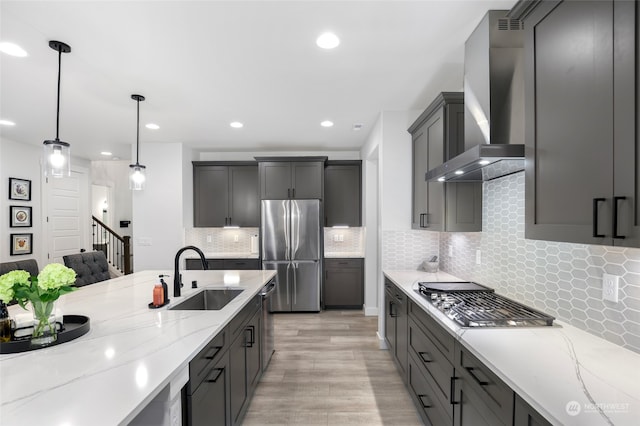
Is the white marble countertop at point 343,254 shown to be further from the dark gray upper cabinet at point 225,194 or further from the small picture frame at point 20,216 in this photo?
the small picture frame at point 20,216

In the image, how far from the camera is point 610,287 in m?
1.40

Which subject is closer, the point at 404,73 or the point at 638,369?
the point at 638,369

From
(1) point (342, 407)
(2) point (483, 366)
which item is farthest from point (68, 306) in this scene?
(2) point (483, 366)

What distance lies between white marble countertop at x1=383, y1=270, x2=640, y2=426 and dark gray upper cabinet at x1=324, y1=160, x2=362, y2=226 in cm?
356

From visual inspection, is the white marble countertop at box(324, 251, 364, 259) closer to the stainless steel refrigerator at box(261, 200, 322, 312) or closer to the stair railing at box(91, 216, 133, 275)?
the stainless steel refrigerator at box(261, 200, 322, 312)

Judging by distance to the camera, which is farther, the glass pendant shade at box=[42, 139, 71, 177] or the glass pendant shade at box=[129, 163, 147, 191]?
the glass pendant shade at box=[129, 163, 147, 191]

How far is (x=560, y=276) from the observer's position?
171 centimetres

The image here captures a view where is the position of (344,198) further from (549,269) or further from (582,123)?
(582,123)

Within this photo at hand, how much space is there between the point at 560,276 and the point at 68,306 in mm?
2860

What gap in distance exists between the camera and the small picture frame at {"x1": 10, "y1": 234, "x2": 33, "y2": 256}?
479cm

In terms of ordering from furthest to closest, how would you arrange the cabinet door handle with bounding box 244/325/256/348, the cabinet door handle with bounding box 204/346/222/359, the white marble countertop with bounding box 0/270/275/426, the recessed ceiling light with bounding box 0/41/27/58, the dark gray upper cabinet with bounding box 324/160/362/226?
1. the dark gray upper cabinet with bounding box 324/160/362/226
2. the cabinet door handle with bounding box 244/325/256/348
3. the recessed ceiling light with bounding box 0/41/27/58
4. the cabinet door handle with bounding box 204/346/222/359
5. the white marble countertop with bounding box 0/270/275/426

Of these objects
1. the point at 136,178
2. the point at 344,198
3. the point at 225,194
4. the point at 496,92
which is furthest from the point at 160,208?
the point at 496,92

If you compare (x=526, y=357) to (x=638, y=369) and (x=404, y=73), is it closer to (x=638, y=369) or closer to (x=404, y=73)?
(x=638, y=369)

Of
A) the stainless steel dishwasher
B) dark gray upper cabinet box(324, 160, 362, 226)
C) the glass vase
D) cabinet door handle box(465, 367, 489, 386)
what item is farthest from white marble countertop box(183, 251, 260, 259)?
cabinet door handle box(465, 367, 489, 386)
